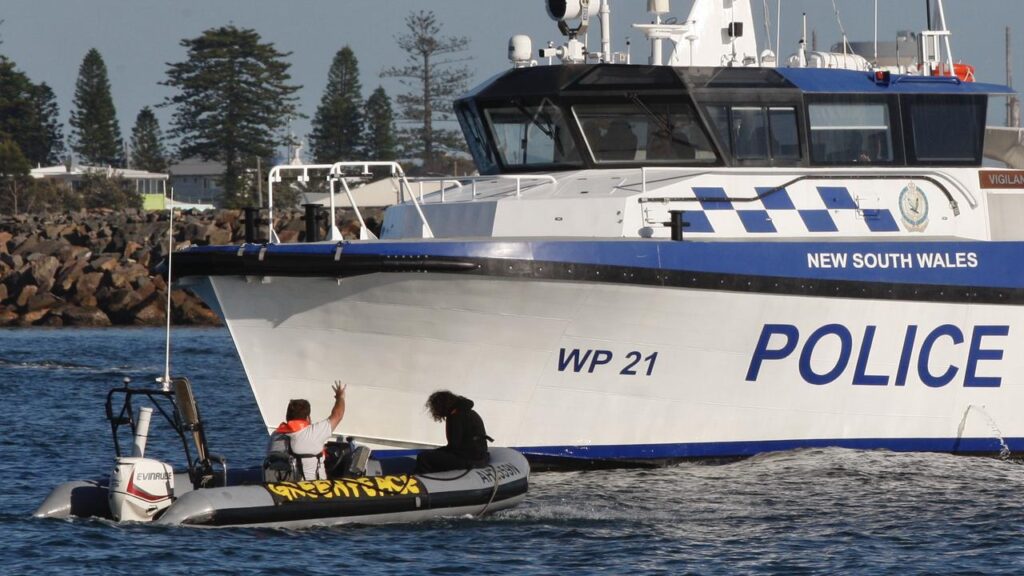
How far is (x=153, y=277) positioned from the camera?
39.3 m

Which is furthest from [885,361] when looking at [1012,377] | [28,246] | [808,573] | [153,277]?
[28,246]

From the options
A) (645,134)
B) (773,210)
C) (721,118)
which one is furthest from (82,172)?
(773,210)

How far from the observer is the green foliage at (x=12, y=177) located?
71.2 meters

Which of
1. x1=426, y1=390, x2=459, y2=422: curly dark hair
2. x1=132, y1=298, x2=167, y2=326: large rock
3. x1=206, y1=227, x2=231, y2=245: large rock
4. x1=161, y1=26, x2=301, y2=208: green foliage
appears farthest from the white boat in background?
x1=161, y1=26, x2=301, y2=208: green foliage

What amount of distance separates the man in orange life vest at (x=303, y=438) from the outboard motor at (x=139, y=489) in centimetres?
87

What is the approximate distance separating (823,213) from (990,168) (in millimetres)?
2034

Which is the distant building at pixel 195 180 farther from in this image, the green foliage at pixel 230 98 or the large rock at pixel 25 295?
the large rock at pixel 25 295

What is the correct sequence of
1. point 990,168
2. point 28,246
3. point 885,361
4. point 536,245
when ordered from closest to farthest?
1. point 536,245
2. point 885,361
3. point 990,168
4. point 28,246

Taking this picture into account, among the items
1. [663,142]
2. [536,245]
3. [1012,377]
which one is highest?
[663,142]

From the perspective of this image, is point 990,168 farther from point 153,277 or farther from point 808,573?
point 153,277

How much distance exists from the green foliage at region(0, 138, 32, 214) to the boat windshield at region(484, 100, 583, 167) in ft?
194

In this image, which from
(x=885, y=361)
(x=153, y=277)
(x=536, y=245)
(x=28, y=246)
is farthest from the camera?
(x=28, y=246)

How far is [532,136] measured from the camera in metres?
14.9

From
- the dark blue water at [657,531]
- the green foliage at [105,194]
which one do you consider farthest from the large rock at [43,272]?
the green foliage at [105,194]
